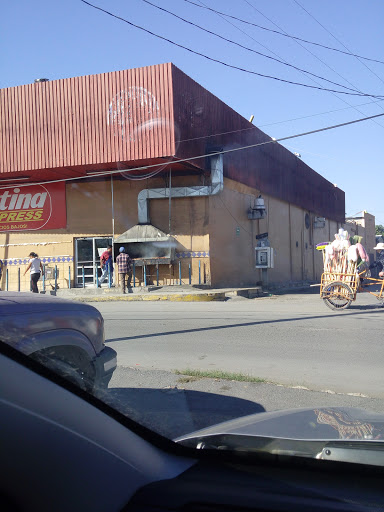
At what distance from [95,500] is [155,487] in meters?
0.22

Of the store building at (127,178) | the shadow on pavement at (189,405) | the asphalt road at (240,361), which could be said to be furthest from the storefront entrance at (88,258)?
the shadow on pavement at (189,405)

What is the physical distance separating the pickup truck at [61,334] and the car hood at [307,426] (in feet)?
2.05

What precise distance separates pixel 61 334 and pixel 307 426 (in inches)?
59.5

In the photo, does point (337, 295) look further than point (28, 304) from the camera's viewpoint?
Yes

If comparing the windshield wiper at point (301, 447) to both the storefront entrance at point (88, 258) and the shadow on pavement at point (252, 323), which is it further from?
the storefront entrance at point (88, 258)

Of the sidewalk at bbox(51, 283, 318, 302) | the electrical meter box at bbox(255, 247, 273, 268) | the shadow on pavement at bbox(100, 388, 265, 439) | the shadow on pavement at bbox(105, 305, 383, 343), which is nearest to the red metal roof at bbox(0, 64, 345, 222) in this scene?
the electrical meter box at bbox(255, 247, 273, 268)

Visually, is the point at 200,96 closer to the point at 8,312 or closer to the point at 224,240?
the point at 224,240

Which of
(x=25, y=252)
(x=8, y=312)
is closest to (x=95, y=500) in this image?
(x=8, y=312)

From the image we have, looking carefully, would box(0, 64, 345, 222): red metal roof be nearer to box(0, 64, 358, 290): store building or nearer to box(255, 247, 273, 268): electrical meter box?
box(0, 64, 358, 290): store building

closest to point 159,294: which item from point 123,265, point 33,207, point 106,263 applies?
point 123,265

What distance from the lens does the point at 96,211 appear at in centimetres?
2094

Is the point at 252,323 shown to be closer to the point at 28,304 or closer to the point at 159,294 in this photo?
the point at 159,294

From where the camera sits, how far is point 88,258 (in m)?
21.3

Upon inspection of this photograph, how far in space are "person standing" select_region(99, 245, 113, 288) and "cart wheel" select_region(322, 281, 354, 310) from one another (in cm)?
949
